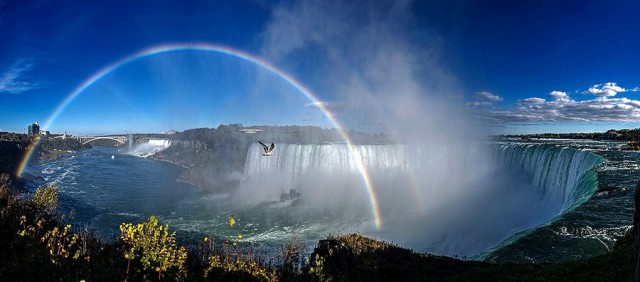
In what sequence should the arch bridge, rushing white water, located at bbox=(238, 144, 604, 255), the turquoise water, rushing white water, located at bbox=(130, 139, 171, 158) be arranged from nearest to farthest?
the turquoise water
rushing white water, located at bbox=(238, 144, 604, 255)
rushing white water, located at bbox=(130, 139, 171, 158)
the arch bridge

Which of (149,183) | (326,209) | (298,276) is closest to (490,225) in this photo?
(326,209)

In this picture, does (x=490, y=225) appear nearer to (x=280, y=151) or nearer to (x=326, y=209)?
(x=326, y=209)

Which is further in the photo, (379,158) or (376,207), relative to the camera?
(379,158)

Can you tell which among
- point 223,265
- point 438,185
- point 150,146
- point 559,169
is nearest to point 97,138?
point 150,146

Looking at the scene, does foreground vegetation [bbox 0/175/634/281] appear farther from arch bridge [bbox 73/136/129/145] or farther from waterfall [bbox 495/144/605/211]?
arch bridge [bbox 73/136/129/145]

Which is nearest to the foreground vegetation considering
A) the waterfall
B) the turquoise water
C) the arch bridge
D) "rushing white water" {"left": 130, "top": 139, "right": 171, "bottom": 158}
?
the turquoise water

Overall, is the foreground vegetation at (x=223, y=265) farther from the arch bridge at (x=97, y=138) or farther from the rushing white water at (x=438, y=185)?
the arch bridge at (x=97, y=138)

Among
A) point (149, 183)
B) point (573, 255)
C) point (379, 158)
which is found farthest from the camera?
point (149, 183)
